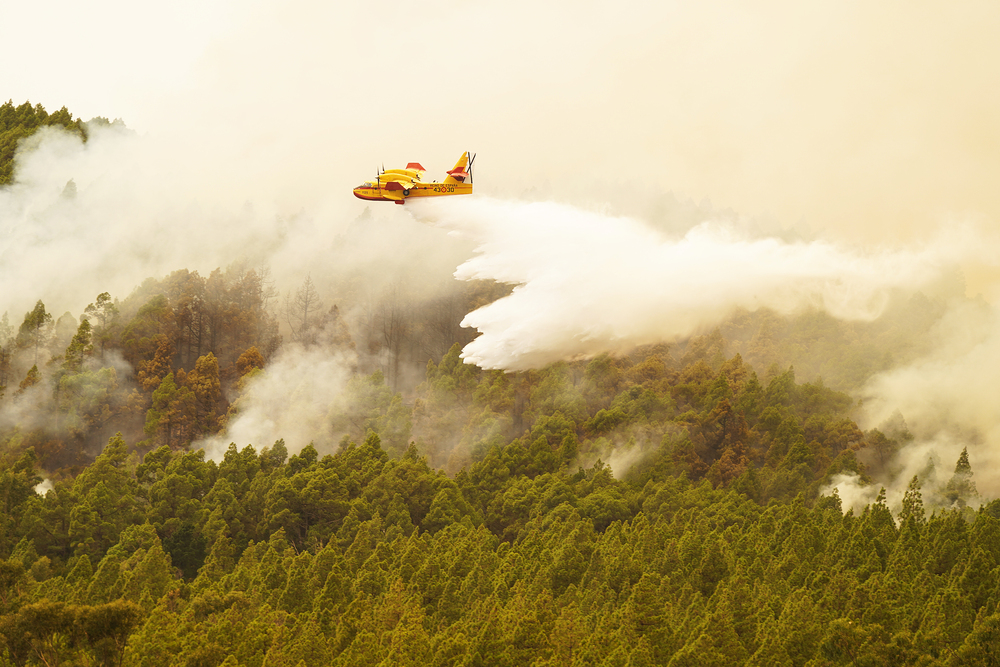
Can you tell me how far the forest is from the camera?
60031mm

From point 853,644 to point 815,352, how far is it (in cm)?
7275

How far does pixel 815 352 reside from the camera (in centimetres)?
12850

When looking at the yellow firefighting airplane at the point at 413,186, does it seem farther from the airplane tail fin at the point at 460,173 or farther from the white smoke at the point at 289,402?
the white smoke at the point at 289,402

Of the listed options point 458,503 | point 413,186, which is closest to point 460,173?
point 413,186

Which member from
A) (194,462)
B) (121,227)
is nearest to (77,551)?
(194,462)

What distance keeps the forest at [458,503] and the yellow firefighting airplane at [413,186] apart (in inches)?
955

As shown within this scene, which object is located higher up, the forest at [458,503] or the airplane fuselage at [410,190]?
the airplane fuselage at [410,190]

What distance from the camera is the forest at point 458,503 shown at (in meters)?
60.0

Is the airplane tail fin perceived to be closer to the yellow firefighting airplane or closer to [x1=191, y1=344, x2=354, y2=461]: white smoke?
the yellow firefighting airplane

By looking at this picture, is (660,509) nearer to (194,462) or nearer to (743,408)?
(743,408)

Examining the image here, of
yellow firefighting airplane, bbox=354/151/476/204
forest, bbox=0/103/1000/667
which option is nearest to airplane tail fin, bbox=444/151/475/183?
yellow firefighting airplane, bbox=354/151/476/204

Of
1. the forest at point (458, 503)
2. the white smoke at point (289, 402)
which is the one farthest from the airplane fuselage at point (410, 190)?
the white smoke at point (289, 402)

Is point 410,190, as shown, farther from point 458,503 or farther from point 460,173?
point 458,503

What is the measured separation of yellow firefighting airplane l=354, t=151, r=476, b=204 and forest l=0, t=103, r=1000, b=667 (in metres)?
24.3
